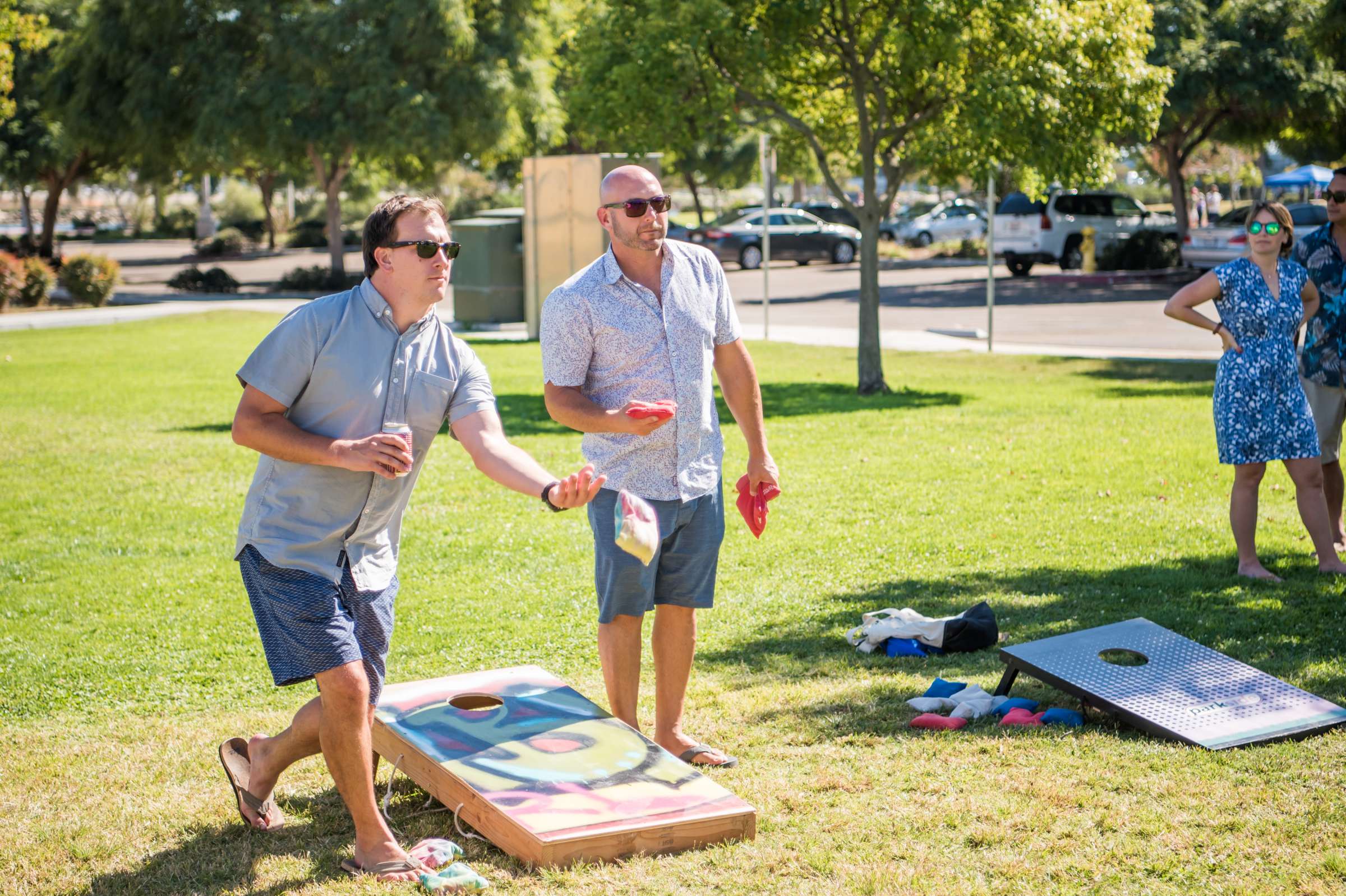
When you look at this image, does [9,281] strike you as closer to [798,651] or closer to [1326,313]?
[798,651]

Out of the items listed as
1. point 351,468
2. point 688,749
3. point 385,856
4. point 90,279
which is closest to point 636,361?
point 351,468

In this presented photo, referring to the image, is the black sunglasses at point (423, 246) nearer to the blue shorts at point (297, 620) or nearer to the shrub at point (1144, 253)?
the blue shorts at point (297, 620)

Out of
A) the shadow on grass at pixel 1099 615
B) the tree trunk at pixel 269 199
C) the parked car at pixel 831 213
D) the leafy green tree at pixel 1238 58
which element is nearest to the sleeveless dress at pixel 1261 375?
the shadow on grass at pixel 1099 615

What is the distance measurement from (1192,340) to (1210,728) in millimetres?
16011

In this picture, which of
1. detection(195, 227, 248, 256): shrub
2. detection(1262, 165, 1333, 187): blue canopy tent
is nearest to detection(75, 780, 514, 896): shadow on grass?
detection(1262, 165, 1333, 187): blue canopy tent

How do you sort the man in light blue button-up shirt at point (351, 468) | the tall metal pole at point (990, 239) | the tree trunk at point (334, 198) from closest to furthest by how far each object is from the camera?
the man in light blue button-up shirt at point (351, 468)
the tall metal pole at point (990, 239)
the tree trunk at point (334, 198)

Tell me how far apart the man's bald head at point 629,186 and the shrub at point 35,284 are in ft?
91.5

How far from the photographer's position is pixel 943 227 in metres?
46.0

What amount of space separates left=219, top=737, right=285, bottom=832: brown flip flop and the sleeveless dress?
4.80 metres

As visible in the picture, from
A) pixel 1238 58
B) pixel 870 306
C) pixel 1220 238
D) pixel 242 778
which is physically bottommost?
pixel 242 778

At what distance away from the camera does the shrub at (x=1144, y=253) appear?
3116 centimetres

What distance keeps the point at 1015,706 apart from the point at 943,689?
1.05 feet

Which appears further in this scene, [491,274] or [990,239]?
[491,274]

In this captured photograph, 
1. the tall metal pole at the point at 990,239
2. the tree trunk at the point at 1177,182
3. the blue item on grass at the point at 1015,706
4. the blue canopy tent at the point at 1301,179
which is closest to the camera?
the blue item on grass at the point at 1015,706
